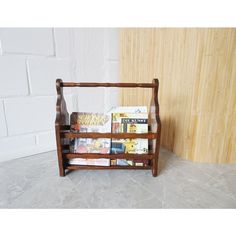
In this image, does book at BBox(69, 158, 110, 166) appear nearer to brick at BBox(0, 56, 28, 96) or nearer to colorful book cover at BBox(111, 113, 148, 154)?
colorful book cover at BBox(111, 113, 148, 154)

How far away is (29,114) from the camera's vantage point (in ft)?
2.49

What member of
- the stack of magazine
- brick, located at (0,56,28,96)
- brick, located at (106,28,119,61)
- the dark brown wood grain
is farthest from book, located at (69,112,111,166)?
brick, located at (106,28,119,61)

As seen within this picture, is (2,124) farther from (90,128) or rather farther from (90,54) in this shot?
(90,54)

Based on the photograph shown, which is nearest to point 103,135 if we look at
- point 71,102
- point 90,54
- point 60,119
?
point 60,119

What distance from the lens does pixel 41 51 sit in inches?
28.7

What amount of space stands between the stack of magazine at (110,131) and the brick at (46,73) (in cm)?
21

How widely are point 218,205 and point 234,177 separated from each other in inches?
7.4

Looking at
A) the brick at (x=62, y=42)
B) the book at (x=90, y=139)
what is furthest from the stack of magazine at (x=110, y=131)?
the brick at (x=62, y=42)

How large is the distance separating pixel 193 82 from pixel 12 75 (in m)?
0.66

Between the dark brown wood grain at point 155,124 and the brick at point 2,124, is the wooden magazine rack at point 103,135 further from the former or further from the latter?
the brick at point 2,124
